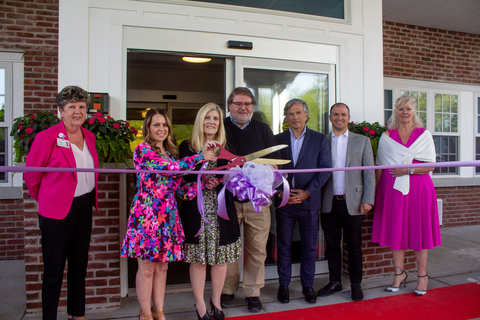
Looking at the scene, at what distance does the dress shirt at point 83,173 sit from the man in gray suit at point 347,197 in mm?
2028

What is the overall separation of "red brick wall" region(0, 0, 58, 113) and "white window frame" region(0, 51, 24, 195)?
12 cm

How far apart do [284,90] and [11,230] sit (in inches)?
157

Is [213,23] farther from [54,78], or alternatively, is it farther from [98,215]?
[54,78]

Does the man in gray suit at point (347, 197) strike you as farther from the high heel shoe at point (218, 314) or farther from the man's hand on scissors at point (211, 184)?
the man's hand on scissors at point (211, 184)

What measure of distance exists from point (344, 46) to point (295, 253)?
7.94 ft

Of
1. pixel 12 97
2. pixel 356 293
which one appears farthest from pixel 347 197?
pixel 12 97

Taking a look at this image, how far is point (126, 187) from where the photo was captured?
10.1 ft

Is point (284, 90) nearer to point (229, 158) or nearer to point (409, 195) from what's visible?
point (409, 195)

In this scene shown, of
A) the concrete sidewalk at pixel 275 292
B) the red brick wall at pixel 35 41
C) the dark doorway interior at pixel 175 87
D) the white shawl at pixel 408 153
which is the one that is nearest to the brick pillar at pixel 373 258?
the concrete sidewalk at pixel 275 292

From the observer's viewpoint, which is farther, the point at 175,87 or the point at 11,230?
the point at 175,87

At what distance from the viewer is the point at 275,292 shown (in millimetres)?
3148

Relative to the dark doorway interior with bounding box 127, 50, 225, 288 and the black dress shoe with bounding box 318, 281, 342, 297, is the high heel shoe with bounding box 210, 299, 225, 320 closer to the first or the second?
the black dress shoe with bounding box 318, 281, 342, 297

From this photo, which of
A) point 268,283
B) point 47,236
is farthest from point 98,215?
point 268,283

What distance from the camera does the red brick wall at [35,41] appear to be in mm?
4164
